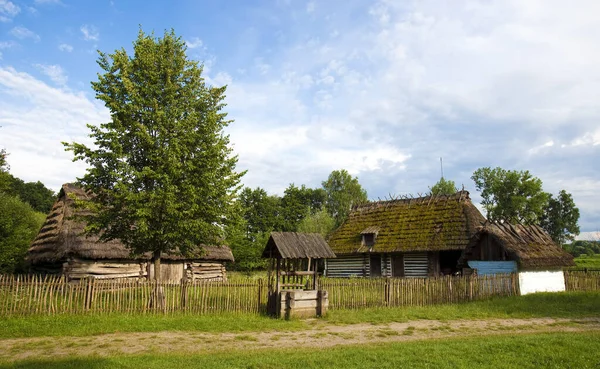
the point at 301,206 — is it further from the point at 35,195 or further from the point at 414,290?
the point at 414,290

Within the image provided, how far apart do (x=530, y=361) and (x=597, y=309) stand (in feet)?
32.8

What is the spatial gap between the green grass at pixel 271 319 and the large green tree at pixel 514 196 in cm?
3583

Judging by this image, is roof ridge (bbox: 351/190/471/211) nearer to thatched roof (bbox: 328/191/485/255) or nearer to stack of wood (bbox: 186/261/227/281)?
thatched roof (bbox: 328/191/485/255)

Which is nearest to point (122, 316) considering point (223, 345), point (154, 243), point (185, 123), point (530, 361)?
point (154, 243)

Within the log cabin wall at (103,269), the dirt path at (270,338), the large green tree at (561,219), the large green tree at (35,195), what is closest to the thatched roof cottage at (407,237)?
the dirt path at (270,338)

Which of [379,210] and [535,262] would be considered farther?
[379,210]

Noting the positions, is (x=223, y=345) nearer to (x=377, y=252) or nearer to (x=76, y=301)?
(x=76, y=301)

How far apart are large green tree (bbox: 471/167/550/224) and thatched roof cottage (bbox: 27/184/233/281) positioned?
3910 cm

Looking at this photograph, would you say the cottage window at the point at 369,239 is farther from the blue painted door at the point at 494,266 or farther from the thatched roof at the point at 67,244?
the thatched roof at the point at 67,244

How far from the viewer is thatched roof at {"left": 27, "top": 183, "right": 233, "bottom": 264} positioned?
69.2 feet

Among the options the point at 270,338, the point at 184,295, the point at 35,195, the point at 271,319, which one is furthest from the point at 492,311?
the point at 35,195

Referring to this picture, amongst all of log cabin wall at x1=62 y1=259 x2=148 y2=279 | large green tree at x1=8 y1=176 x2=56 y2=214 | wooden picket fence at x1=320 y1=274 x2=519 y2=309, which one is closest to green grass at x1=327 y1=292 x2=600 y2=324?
wooden picket fence at x1=320 y1=274 x2=519 y2=309

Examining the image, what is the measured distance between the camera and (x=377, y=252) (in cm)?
2927

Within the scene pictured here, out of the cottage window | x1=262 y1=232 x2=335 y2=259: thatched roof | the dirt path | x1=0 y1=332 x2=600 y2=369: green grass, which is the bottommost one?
the dirt path
